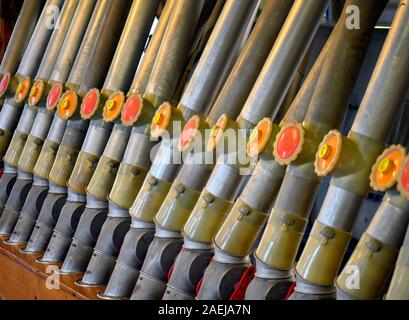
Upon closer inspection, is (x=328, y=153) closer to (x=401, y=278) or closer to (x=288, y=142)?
(x=288, y=142)

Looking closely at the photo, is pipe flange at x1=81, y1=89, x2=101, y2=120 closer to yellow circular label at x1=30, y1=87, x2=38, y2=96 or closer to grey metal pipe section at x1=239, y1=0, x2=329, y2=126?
yellow circular label at x1=30, y1=87, x2=38, y2=96

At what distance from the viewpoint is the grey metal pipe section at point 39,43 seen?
2.51 metres

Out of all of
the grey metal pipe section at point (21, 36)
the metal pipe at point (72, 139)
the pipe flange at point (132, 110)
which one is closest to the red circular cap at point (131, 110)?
the pipe flange at point (132, 110)

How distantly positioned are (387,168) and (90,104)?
104 cm

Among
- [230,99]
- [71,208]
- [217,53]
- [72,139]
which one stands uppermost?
[217,53]

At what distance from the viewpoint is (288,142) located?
1369 millimetres

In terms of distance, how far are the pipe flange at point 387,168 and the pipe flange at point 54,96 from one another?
125 cm

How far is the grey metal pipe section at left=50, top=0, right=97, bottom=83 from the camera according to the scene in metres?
2.29

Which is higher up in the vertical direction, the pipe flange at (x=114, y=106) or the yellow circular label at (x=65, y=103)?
the pipe flange at (x=114, y=106)

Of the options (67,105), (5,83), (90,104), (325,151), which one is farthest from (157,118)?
(5,83)

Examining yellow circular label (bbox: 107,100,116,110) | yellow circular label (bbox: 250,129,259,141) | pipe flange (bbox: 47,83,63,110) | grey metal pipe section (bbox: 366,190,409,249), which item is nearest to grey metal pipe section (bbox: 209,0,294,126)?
yellow circular label (bbox: 250,129,259,141)

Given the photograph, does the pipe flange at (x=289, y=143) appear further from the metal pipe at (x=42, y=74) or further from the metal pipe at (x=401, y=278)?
the metal pipe at (x=42, y=74)

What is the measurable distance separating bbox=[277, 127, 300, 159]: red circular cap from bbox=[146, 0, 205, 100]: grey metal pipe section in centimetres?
56

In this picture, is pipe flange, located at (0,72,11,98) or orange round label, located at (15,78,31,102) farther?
pipe flange, located at (0,72,11,98)
